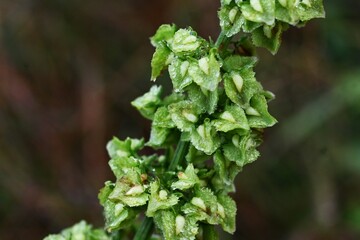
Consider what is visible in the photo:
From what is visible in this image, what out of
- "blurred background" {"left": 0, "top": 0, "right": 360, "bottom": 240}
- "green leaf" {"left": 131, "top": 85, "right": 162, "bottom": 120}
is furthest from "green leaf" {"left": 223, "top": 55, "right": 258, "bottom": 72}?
"blurred background" {"left": 0, "top": 0, "right": 360, "bottom": 240}

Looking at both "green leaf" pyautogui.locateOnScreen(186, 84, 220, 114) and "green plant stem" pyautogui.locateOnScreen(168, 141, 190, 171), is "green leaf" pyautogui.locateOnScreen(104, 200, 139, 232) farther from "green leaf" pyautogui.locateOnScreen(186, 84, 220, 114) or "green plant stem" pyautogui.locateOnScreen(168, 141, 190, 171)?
"green leaf" pyautogui.locateOnScreen(186, 84, 220, 114)

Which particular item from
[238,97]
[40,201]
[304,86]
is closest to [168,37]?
[238,97]

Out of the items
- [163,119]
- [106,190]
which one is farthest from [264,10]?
[106,190]


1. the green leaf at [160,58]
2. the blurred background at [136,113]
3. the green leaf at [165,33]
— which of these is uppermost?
the blurred background at [136,113]

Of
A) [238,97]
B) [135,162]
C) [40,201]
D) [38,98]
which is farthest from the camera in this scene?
[38,98]

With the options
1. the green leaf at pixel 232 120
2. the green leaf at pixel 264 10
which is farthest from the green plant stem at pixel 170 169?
the green leaf at pixel 264 10

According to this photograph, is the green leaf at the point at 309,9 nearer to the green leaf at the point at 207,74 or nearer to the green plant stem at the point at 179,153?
the green leaf at the point at 207,74

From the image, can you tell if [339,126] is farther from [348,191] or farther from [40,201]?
[40,201]

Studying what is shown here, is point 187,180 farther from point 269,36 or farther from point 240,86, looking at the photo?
point 269,36
